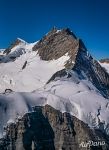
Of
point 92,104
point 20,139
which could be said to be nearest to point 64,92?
point 92,104

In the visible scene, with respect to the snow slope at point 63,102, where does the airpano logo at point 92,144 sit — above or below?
below

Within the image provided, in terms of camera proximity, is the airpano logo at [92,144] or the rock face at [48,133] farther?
the airpano logo at [92,144]

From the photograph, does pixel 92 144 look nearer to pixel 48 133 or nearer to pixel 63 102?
pixel 48 133

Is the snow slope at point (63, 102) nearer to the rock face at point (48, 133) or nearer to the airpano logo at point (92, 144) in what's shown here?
the rock face at point (48, 133)

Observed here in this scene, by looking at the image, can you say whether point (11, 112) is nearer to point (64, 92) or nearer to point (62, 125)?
point (62, 125)

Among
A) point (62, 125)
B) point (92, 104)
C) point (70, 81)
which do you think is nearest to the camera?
point (62, 125)

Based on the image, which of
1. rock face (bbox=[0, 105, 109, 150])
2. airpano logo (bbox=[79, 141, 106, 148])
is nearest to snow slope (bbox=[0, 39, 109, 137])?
rock face (bbox=[0, 105, 109, 150])

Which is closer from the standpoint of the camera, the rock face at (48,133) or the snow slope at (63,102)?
the rock face at (48,133)

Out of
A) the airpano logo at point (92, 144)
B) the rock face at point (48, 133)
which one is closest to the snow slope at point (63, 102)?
the rock face at point (48, 133)

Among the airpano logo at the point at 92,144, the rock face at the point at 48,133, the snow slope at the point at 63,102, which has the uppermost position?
the snow slope at the point at 63,102
